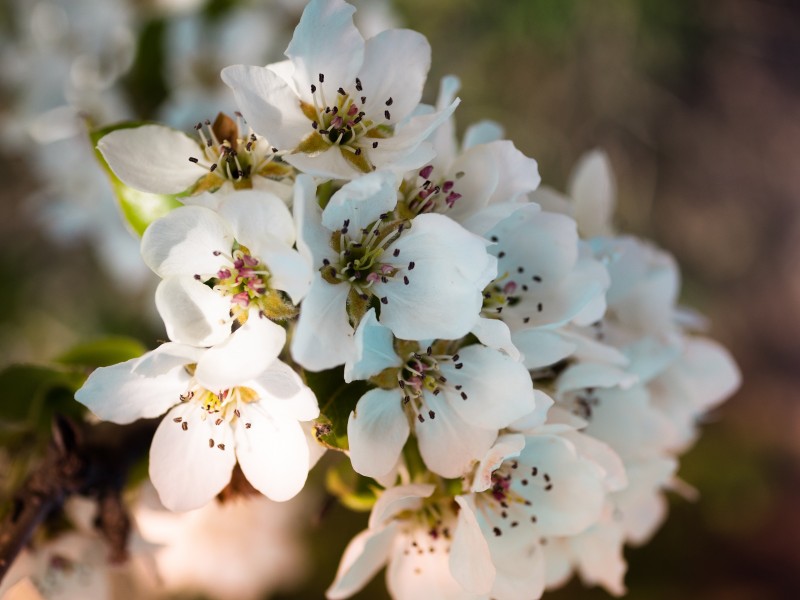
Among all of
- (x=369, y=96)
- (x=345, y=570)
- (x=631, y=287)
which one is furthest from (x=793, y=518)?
(x=369, y=96)

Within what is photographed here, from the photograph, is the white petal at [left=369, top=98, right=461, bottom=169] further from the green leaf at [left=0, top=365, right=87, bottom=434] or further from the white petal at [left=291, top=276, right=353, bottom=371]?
the green leaf at [left=0, top=365, right=87, bottom=434]

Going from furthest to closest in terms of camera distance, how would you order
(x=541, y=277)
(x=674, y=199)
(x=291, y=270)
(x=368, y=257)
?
(x=674, y=199) < (x=541, y=277) < (x=368, y=257) < (x=291, y=270)

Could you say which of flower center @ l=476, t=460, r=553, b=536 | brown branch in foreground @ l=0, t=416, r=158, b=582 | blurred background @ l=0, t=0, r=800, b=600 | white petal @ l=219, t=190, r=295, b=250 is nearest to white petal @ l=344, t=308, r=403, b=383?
white petal @ l=219, t=190, r=295, b=250

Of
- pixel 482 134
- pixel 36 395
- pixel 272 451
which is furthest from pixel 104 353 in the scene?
pixel 482 134

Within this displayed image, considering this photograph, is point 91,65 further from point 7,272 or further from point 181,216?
point 7,272

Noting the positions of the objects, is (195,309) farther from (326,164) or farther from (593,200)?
(593,200)
